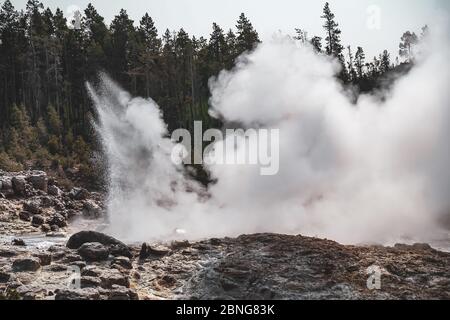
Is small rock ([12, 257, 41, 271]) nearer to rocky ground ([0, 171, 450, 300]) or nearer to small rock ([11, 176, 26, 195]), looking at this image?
rocky ground ([0, 171, 450, 300])

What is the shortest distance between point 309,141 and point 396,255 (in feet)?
32.2

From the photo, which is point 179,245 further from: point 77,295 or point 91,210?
point 91,210

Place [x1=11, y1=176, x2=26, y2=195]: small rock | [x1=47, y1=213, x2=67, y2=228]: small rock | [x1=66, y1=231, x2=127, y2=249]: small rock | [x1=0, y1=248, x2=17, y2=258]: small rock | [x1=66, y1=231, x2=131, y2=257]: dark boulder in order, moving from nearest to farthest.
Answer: [x1=0, y1=248, x2=17, y2=258]: small rock → [x1=66, y1=231, x2=131, y2=257]: dark boulder → [x1=66, y1=231, x2=127, y2=249]: small rock → [x1=47, y1=213, x2=67, y2=228]: small rock → [x1=11, y1=176, x2=26, y2=195]: small rock

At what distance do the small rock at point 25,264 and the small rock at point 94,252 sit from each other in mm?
1633

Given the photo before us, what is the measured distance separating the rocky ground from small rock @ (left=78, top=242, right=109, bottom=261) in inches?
1.3

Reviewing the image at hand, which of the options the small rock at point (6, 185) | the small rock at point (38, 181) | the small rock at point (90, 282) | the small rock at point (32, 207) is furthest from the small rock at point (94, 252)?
the small rock at point (38, 181)

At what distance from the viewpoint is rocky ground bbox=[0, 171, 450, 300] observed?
13391mm

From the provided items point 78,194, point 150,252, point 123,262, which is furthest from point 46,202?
point 123,262

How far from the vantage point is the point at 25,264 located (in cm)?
1617

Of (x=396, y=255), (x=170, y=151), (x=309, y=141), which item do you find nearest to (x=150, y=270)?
(x=396, y=255)

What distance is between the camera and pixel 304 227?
71.9 feet

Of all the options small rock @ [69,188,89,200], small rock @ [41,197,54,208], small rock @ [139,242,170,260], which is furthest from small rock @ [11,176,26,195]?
small rock @ [139,242,170,260]

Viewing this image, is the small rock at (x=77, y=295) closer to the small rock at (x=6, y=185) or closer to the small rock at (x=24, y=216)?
the small rock at (x=24, y=216)
